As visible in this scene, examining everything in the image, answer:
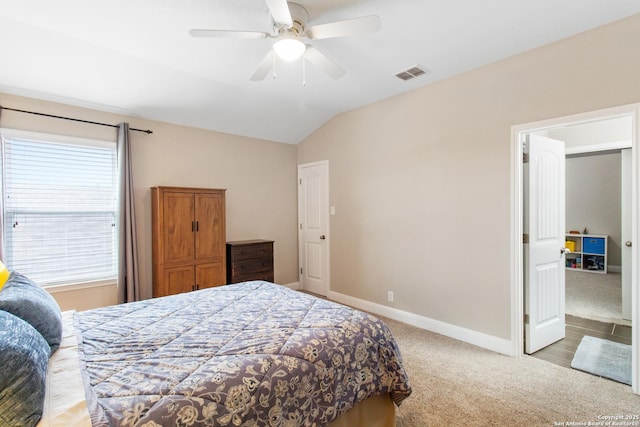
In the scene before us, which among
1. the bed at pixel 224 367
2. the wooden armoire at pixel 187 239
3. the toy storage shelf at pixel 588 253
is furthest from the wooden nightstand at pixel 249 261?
the toy storage shelf at pixel 588 253

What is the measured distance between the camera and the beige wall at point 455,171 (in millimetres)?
2436

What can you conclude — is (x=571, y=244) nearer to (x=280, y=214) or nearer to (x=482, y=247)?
(x=482, y=247)

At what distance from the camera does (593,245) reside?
19.1 ft

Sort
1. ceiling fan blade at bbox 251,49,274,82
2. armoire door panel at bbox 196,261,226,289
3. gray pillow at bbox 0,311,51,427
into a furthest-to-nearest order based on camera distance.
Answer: armoire door panel at bbox 196,261,226,289, ceiling fan blade at bbox 251,49,274,82, gray pillow at bbox 0,311,51,427

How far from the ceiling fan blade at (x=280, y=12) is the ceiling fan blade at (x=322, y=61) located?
309 millimetres

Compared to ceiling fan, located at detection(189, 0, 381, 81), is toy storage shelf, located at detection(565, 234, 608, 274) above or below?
below

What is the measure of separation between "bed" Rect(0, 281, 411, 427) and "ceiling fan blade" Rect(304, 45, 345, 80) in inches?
68.4

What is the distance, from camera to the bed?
1086 mm

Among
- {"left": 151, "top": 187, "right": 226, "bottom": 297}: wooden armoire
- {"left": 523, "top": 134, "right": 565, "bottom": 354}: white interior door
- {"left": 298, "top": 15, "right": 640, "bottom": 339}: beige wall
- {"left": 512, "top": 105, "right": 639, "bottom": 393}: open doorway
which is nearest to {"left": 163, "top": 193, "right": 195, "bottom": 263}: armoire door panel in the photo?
{"left": 151, "top": 187, "right": 226, "bottom": 297}: wooden armoire

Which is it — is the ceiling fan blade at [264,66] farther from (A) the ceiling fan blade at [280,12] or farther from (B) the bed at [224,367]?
(B) the bed at [224,367]

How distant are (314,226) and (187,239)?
6.39 feet

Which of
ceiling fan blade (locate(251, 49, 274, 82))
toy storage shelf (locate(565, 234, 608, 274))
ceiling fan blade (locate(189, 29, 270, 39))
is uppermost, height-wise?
ceiling fan blade (locate(189, 29, 270, 39))

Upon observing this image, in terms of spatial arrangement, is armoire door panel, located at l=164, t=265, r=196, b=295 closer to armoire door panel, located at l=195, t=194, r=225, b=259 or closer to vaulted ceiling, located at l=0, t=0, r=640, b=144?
armoire door panel, located at l=195, t=194, r=225, b=259

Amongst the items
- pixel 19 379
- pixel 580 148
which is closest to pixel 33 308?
pixel 19 379
